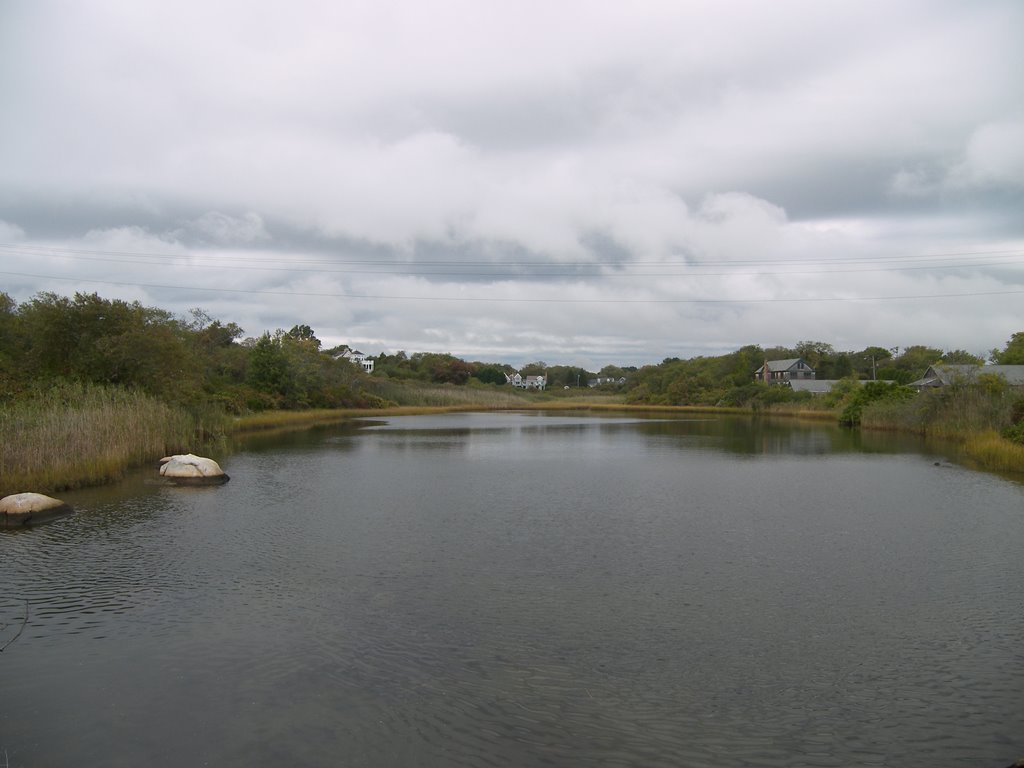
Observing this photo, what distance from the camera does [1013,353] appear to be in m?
75.9

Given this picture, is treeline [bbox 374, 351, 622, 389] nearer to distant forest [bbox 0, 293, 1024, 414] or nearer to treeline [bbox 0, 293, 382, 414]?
distant forest [bbox 0, 293, 1024, 414]

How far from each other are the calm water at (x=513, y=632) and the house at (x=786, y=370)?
82376 millimetres

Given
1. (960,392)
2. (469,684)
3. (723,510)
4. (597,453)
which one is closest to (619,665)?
(469,684)

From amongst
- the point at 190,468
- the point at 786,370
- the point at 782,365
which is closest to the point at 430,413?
the point at 190,468

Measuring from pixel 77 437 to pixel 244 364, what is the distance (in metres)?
33.0

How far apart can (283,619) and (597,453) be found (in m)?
19.3

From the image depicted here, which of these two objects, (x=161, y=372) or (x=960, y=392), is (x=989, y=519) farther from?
(x=161, y=372)

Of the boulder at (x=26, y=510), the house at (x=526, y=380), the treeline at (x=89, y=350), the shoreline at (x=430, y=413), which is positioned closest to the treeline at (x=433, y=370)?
the shoreline at (x=430, y=413)

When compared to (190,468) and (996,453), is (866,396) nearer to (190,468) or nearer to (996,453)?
(996,453)

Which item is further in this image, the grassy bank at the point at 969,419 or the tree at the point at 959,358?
the tree at the point at 959,358

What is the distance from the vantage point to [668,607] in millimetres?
8484

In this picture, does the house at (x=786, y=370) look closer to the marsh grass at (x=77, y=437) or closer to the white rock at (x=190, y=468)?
the marsh grass at (x=77, y=437)

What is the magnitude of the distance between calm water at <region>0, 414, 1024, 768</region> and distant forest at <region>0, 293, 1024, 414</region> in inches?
395

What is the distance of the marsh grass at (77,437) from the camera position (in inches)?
589
